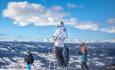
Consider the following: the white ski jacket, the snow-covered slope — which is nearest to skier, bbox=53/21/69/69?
the white ski jacket

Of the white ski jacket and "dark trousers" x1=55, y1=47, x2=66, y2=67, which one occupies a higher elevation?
the white ski jacket

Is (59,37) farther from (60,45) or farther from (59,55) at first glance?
(59,55)

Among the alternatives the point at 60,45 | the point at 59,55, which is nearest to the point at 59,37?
the point at 60,45

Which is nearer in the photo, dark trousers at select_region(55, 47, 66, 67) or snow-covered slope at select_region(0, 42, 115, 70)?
dark trousers at select_region(55, 47, 66, 67)

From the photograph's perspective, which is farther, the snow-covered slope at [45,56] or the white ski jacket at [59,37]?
the snow-covered slope at [45,56]

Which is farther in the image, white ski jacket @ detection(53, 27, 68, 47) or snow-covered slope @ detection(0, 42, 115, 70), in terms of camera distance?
snow-covered slope @ detection(0, 42, 115, 70)

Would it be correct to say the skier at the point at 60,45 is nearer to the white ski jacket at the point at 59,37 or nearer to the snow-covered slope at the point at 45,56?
the white ski jacket at the point at 59,37

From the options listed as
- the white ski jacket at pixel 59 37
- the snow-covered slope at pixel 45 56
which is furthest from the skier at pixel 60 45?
the snow-covered slope at pixel 45 56

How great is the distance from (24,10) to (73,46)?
89.5 inches

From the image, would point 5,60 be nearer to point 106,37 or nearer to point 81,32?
point 81,32

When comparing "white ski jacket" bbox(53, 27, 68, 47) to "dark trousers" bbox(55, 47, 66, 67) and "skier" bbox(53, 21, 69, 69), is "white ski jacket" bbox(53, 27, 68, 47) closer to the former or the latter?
"skier" bbox(53, 21, 69, 69)

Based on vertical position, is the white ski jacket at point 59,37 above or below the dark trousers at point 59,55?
above

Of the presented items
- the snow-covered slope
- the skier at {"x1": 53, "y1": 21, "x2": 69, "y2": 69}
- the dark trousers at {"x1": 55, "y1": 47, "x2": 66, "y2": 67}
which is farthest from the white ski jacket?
the snow-covered slope

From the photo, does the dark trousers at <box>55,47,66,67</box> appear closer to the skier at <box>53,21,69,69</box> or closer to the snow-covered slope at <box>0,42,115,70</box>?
the skier at <box>53,21,69,69</box>
